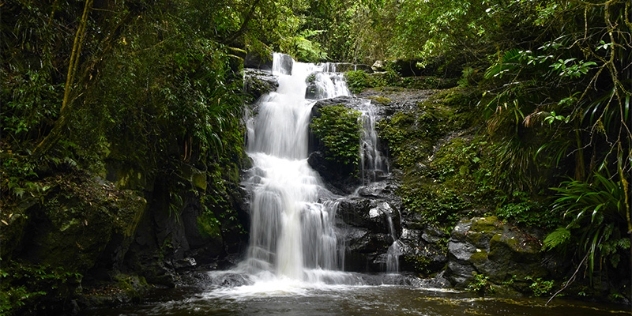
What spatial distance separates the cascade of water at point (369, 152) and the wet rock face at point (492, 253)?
3286mm

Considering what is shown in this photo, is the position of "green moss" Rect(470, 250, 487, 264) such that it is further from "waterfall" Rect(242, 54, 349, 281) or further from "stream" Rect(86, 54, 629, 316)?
"waterfall" Rect(242, 54, 349, 281)

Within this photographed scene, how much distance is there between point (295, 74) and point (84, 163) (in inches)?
427

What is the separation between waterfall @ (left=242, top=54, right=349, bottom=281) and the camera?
8477 mm

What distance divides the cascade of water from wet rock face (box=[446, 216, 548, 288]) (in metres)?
3.29

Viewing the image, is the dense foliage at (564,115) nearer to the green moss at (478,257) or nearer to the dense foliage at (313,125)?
the dense foliage at (313,125)

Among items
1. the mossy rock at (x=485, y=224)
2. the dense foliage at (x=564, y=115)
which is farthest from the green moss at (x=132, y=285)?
the mossy rock at (x=485, y=224)

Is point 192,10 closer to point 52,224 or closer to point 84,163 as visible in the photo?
point 84,163

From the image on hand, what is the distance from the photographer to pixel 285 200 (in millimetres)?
9289

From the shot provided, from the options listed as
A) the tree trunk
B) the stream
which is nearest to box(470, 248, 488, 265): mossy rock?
the stream

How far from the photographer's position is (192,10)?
6316mm

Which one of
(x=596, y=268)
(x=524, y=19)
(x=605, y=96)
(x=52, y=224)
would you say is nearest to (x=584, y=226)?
(x=596, y=268)

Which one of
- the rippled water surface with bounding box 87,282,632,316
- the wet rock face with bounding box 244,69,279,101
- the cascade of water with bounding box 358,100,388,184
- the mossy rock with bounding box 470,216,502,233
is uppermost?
the wet rock face with bounding box 244,69,279,101

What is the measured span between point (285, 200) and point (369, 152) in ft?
9.97

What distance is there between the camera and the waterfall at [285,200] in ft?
27.8
